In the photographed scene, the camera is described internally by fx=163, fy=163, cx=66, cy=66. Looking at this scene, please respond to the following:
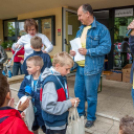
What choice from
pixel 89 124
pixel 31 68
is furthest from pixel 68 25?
pixel 31 68

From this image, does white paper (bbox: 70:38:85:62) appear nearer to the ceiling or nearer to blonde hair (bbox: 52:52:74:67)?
blonde hair (bbox: 52:52:74:67)

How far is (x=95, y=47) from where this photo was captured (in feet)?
7.57

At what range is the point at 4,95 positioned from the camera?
982mm

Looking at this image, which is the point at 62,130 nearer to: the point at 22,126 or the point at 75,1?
the point at 22,126

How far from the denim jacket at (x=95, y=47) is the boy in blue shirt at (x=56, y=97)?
75 centimetres

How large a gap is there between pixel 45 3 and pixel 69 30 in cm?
120

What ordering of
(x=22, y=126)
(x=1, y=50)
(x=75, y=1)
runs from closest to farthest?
(x=22, y=126)
(x=1, y=50)
(x=75, y=1)

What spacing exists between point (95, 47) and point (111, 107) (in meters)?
1.31

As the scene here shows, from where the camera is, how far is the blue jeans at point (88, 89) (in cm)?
233

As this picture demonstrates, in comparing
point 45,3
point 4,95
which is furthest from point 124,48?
point 4,95

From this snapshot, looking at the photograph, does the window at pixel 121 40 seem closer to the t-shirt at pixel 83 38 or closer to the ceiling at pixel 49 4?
the ceiling at pixel 49 4

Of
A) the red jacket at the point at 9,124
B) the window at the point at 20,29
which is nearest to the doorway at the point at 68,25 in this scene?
the window at the point at 20,29

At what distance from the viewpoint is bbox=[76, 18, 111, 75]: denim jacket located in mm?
2238

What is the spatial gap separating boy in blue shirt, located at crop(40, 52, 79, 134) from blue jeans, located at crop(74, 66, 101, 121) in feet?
2.54
